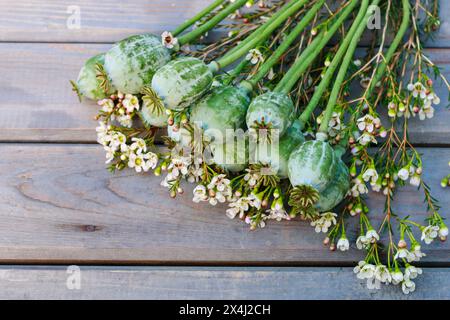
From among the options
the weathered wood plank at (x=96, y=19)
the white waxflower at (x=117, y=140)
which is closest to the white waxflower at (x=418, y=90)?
the weathered wood plank at (x=96, y=19)

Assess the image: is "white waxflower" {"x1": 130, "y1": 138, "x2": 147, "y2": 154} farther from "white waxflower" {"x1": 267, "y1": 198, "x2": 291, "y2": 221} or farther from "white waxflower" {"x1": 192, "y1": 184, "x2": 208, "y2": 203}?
"white waxflower" {"x1": 267, "y1": 198, "x2": 291, "y2": 221}

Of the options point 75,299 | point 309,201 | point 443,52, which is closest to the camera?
point 309,201

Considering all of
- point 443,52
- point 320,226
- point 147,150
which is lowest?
point 320,226

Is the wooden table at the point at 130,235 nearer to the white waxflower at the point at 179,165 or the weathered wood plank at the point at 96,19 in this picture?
the white waxflower at the point at 179,165

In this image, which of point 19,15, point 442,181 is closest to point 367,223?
point 442,181

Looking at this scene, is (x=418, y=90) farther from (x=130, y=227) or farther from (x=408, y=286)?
(x=130, y=227)

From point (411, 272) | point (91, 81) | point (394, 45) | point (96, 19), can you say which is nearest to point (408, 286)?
point (411, 272)

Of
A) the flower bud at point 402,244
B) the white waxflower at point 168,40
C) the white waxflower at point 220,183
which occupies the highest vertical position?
the white waxflower at point 168,40

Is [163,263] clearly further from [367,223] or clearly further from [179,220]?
[367,223]
